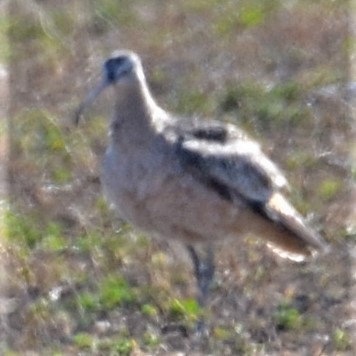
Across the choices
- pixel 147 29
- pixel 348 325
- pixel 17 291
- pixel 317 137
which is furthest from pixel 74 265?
pixel 147 29

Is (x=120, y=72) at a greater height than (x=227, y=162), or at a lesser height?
greater

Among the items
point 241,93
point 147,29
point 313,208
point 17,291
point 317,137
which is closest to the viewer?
point 17,291

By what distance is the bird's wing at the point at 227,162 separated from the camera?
8891mm

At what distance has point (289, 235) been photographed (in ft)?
30.0

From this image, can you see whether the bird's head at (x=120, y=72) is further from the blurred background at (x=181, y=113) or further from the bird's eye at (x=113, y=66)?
the blurred background at (x=181, y=113)

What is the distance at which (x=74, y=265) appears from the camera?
31.0 feet

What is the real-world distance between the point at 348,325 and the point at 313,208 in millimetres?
1444

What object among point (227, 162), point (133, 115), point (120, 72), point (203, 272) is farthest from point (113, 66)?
point (203, 272)

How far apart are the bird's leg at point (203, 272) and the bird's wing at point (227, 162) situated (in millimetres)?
420

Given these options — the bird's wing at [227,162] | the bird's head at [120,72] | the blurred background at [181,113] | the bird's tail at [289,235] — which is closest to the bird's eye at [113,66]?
the bird's head at [120,72]

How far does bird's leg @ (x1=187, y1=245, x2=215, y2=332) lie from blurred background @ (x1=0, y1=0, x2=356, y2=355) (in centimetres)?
8

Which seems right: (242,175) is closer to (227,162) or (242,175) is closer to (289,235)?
(227,162)

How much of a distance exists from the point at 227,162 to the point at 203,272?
0.61 metres

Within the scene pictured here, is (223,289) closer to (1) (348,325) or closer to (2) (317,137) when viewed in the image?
(1) (348,325)
